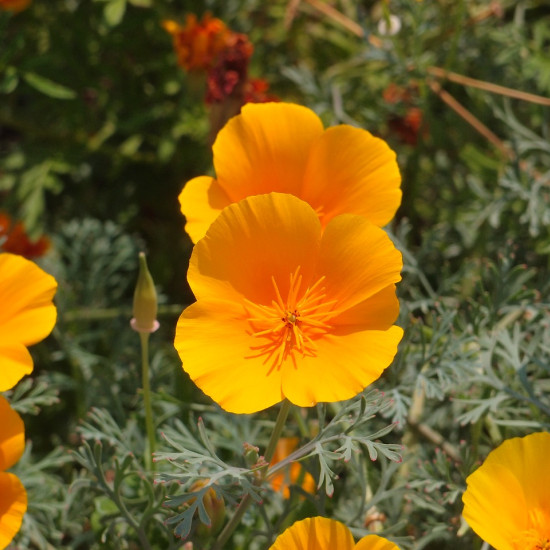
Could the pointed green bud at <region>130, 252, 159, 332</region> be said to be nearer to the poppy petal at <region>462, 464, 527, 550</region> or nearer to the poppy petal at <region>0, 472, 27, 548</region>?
the poppy petal at <region>0, 472, 27, 548</region>

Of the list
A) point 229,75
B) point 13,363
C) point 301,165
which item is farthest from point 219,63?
point 13,363

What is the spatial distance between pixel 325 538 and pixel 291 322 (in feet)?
0.96

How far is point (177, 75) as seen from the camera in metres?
2.12

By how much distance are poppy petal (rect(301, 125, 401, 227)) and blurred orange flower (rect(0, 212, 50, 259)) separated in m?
0.84

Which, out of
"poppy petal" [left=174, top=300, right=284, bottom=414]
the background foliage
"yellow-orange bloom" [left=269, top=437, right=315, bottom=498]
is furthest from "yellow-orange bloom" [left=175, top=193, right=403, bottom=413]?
"yellow-orange bloom" [left=269, top=437, right=315, bottom=498]

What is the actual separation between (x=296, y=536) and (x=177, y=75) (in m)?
1.38

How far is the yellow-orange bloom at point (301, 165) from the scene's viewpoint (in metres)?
1.30

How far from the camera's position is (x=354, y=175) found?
4.33ft

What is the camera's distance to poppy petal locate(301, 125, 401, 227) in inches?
51.1

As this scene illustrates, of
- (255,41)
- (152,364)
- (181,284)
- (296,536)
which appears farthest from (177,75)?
(296,536)

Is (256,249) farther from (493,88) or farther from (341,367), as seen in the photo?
(493,88)

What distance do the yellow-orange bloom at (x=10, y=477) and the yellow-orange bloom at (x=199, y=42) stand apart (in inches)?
42.0

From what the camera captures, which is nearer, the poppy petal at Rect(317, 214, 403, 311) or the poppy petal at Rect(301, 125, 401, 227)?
the poppy petal at Rect(317, 214, 403, 311)

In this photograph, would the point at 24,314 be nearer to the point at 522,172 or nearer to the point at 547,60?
the point at 522,172
